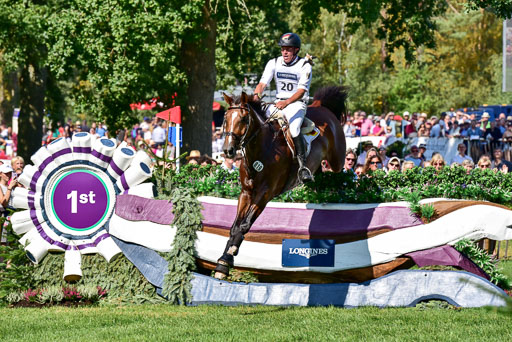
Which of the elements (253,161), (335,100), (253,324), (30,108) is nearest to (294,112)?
(253,161)

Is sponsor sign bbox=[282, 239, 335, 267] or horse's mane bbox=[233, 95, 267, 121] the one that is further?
sponsor sign bbox=[282, 239, 335, 267]

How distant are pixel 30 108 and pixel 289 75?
55.9 ft

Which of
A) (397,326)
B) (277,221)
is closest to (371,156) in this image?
(277,221)

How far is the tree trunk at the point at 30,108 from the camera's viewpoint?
25109mm

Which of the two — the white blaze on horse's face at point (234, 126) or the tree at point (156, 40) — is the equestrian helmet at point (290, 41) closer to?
the white blaze on horse's face at point (234, 126)

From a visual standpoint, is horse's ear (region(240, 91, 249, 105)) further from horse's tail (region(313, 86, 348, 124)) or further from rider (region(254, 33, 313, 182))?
horse's tail (region(313, 86, 348, 124))

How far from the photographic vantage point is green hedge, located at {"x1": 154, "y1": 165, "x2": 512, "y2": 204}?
10320 millimetres

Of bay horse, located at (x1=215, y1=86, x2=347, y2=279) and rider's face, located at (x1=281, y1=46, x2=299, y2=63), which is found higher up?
rider's face, located at (x1=281, y1=46, x2=299, y2=63)

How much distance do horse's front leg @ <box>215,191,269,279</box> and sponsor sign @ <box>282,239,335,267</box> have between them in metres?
1.07

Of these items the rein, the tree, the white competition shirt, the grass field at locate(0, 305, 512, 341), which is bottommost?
the grass field at locate(0, 305, 512, 341)

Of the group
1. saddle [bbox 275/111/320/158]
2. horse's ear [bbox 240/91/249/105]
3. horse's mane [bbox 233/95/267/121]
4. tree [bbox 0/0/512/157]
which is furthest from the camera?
tree [bbox 0/0/512/157]

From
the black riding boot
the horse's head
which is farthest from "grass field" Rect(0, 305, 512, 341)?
the horse's head

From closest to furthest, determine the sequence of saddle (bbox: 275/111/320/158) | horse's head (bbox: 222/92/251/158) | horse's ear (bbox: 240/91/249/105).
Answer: horse's head (bbox: 222/92/251/158) → horse's ear (bbox: 240/91/249/105) → saddle (bbox: 275/111/320/158)

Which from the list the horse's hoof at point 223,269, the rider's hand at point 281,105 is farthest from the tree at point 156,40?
the horse's hoof at point 223,269
